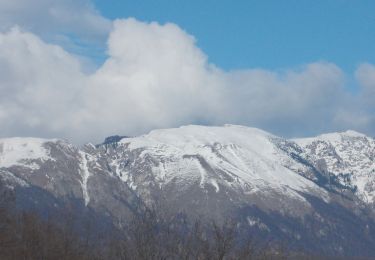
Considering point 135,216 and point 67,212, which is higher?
point 67,212

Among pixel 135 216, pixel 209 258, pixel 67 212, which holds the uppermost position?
pixel 67 212

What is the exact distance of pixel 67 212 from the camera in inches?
4889

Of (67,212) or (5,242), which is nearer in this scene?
(5,242)

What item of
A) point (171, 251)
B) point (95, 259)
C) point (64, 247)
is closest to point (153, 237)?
point (171, 251)

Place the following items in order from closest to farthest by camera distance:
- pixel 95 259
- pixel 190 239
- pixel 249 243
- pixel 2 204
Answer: pixel 249 243
pixel 190 239
pixel 2 204
pixel 95 259

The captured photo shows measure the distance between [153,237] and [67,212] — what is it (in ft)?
183

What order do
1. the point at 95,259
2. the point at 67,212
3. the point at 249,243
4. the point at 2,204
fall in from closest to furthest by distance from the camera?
the point at 249,243 → the point at 2,204 → the point at 95,259 → the point at 67,212

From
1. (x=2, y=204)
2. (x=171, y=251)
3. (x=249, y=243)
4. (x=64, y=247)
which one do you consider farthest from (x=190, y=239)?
(x=64, y=247)

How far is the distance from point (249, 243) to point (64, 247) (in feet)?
187

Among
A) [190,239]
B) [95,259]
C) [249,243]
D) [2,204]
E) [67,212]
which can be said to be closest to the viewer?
[249,243]

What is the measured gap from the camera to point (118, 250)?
74750 mm

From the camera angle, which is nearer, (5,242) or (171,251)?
(171,251)

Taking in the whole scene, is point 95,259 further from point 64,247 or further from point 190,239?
point 190,239

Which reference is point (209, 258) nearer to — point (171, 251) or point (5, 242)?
point (171, 251)
